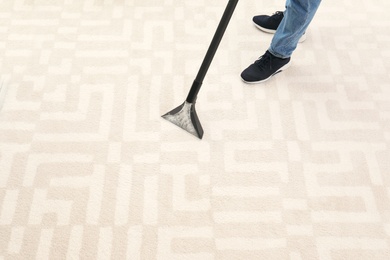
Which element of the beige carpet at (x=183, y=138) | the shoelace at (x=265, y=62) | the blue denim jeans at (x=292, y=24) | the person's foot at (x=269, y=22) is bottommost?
the beige carpet at (x=183, y=138)

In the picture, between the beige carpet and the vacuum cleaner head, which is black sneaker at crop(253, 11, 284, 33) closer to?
the beige carpet

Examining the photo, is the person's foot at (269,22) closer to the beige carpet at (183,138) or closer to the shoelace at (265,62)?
the beige carpet at (183,138)

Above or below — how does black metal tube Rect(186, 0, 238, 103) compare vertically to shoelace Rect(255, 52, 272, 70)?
above

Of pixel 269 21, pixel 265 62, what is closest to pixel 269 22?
pixel 269 21

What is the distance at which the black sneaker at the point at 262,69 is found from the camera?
144 cm

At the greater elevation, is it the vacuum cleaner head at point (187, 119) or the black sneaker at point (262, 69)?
the black sneaker at point (262, 69)

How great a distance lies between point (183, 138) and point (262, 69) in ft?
1.35

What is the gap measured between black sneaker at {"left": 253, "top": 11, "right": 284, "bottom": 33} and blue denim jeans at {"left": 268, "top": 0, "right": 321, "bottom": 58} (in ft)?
0.68

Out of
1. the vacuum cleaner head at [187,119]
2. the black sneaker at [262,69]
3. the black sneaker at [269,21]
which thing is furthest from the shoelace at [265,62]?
the vacuum cleaner head at [187,119]

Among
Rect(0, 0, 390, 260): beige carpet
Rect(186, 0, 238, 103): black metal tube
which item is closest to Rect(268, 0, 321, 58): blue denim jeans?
Rect(0, 0, 390, 260): beige carpet

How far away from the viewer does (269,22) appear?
160 centimetres

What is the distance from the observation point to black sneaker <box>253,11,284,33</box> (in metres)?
1.59

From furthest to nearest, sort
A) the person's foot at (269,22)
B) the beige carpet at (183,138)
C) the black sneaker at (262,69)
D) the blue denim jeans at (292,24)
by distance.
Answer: the person's foot at (269,22)
the black sneaker at (262,69)
the blue denim jeans at (292,24)
the beige carpet at (183,138)

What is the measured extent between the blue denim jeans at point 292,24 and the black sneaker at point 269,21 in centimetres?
21
